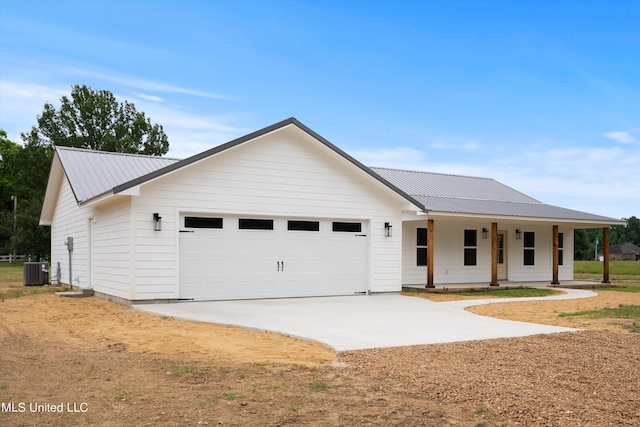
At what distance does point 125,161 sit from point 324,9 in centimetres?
838

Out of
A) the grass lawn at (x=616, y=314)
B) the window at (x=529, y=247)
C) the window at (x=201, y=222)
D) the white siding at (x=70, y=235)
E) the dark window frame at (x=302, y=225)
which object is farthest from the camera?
the window at (x=529, y=247)

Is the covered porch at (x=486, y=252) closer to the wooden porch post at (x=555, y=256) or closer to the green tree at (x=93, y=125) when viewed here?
the wooden porch post at (x=555, y=256)

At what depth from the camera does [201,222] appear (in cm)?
1445

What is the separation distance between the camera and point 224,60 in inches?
620

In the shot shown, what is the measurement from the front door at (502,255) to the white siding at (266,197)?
7.50m

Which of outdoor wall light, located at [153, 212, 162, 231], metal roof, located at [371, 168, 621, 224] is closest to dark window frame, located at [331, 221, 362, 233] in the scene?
metal roof, located at [371, 168, 621, 224]

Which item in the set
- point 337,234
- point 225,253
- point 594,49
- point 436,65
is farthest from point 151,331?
point 594,49

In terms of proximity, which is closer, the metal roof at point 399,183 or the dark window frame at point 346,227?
the metal roof at point 399,183

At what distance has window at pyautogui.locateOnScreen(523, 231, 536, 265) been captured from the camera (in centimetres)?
2375

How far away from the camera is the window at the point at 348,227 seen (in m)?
16.4

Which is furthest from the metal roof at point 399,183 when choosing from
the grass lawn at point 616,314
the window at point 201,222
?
the grass lawn at point 616,314

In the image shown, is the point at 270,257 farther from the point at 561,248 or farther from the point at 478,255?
the point at 561,248

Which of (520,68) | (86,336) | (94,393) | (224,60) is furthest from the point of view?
(520,68)

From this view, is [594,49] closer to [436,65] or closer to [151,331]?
[436,65]
